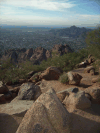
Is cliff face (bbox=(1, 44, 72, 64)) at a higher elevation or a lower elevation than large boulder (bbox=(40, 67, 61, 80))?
lower

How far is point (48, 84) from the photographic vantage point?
13195 mm

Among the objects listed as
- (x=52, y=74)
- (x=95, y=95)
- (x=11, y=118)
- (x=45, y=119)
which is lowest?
(x=52, y=74)

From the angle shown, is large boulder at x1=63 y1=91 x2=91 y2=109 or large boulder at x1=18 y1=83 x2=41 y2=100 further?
large boulder at x1=18 y1=83 x2=41 y2=100

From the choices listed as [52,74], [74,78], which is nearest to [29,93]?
[74,78]

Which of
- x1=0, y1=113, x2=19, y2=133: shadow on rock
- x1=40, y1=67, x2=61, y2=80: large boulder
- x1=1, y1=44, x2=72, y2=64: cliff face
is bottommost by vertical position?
x1=1, y1=44, x2=72, y2=64: cliff face

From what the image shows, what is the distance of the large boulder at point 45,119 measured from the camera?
11.6 feet

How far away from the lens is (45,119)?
12.2 feet

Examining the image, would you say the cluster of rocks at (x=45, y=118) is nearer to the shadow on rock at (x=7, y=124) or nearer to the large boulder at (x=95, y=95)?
the shadow on rock at (x=7, y=124)

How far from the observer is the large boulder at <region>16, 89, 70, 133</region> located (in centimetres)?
355

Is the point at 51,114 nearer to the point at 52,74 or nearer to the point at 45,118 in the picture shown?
the point at 45,118

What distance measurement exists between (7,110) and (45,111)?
303 cm

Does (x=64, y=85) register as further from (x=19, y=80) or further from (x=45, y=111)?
(x=45, y=111)

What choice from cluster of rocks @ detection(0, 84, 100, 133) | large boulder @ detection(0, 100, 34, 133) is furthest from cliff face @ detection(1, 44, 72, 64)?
cluster of rocks @ detection(0, 84, 100, 133)

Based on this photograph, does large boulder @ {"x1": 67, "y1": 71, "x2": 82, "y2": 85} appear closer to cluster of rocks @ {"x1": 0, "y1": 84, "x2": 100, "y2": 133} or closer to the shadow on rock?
cluster of rocks @ {"x1": 0, "y1": 84, "x2": 100, "y2": 133}
